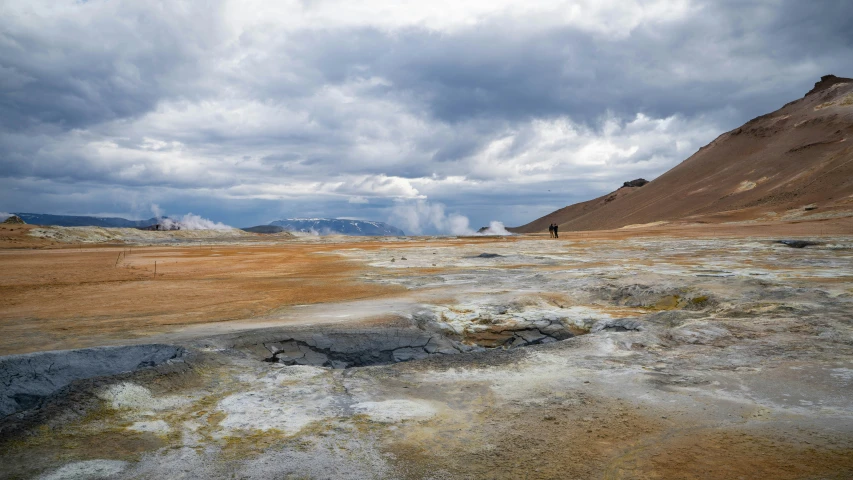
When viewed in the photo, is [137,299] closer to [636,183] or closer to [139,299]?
[139,299]

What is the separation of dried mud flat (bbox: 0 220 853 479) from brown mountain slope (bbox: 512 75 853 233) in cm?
5370

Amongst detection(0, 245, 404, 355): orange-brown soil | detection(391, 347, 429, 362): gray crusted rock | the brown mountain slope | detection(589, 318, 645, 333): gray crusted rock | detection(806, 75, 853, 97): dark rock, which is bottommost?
detection(391, 347, 429, 362): gray crusted rock

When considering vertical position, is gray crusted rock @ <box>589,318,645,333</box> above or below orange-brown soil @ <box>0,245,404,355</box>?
above

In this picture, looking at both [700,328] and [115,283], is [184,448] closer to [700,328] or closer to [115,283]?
[700,328]

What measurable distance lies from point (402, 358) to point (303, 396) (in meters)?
2.86

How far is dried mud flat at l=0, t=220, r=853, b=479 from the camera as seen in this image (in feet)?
13.5

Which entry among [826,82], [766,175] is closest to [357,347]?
[766,175]

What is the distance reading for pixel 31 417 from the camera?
493 cm

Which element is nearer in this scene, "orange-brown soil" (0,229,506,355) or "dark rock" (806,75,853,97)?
"orange-brown soil" (0,229,506,355)

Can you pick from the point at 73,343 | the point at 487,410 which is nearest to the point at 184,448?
the point at 487,410

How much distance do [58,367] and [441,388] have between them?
5291mm

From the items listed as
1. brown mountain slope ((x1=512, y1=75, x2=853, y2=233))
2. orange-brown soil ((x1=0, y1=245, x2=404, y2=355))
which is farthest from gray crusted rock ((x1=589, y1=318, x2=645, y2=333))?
brown mountain slope ((x1=512, y1=75, x2=853, y2=233))

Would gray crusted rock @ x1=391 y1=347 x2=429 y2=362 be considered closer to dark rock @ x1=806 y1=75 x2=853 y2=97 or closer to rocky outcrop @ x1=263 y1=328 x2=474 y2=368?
Answer: rocky outcrop @ x1=263 y1=328 x2=474 y2=368

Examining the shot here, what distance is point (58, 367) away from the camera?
22.8 ft
